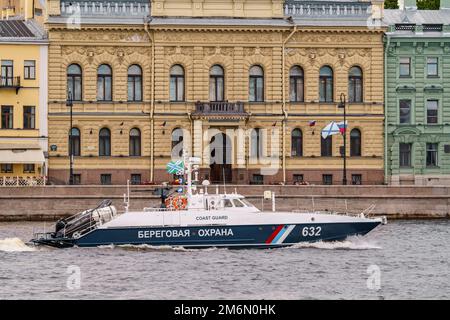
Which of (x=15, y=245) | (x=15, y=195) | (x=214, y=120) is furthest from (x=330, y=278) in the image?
(x=214, y=120)

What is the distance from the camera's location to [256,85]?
265 feet

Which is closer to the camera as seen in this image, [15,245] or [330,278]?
[330,278]

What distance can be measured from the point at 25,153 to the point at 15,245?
81.7 ft

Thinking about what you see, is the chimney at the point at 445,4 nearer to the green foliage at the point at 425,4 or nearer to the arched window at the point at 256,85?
the green foliage at the point at 425,4

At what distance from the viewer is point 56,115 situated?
259 ft

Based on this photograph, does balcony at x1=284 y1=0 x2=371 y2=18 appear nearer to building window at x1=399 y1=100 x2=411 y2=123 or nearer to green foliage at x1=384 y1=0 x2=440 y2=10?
building window at x1=399 y1=100 x2=411 y2=123

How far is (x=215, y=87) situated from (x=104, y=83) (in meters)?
6.03

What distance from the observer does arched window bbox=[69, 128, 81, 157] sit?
78875 millimetres

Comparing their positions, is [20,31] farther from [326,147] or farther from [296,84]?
[326,147]

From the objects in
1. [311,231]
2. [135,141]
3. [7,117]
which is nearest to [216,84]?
[135,141]

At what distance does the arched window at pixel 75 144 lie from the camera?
3105 inches

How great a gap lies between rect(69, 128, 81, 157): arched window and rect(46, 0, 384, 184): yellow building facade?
0.18 feet

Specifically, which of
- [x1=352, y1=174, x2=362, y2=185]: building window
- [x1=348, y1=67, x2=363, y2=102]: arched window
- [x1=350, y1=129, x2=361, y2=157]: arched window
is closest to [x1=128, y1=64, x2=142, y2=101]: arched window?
[x1=348, y1=67, x2=363, y2=102]: arched window
